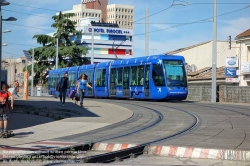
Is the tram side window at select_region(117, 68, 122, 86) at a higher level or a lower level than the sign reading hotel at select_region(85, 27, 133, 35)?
lower

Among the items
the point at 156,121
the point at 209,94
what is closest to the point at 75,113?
the point at 156,121

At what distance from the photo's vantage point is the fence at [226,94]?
119ft

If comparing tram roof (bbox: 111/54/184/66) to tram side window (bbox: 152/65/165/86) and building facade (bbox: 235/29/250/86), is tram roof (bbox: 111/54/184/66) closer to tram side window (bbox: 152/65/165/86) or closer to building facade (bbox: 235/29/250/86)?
tram side window (bbox: 152/65/165/86)

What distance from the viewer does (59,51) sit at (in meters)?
74.9

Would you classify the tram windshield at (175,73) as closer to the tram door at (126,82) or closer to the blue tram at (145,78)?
the blue tram at (145,78)

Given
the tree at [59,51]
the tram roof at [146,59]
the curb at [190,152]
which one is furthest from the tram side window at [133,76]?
the tree at [59,51]

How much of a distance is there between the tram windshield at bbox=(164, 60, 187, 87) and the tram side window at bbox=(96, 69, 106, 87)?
8.81m

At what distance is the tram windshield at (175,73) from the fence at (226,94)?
7.45 meters

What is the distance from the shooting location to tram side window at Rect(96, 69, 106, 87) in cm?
3800

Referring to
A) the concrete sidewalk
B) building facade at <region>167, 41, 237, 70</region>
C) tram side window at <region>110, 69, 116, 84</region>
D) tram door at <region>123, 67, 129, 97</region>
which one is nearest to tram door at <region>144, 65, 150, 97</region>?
tram door at <region>123, 67, 129, 97</region>

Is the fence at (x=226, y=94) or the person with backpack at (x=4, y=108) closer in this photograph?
the person with backpack at (x=4, y=108)

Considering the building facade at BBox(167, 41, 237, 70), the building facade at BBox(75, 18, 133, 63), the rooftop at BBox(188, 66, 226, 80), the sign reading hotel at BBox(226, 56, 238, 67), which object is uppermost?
the building facade at BBox(75, 18, 133, 63)

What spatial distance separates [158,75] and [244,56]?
18608mm

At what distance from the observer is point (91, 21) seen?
141750 mm
